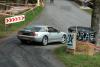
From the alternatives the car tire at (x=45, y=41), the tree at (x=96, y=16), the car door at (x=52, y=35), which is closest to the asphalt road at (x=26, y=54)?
the car tire at (x=45, y=41)

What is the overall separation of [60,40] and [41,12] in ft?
80.5

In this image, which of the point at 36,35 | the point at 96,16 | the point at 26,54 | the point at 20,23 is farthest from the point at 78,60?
the point at 20,23

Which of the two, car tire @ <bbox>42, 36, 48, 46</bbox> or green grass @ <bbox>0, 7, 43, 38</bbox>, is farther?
green grass @ <bbox>0, 7, 43, 38</bbox>

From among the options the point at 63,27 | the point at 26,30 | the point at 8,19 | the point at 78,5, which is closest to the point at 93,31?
the point at 26,30

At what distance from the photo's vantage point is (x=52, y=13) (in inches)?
2277

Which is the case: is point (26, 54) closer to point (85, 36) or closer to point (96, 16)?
point (85, 36)

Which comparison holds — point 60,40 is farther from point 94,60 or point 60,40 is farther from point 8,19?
point 94,60

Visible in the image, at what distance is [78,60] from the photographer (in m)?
22.8

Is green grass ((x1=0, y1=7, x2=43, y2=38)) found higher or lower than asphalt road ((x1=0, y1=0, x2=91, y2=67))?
higher

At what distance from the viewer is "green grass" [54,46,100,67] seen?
2160 centimetres

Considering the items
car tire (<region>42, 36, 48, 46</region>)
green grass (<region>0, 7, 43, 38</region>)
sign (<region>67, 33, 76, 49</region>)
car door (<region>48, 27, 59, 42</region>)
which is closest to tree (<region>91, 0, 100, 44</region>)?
sign (<region>67, 33, 76, 49</region>)

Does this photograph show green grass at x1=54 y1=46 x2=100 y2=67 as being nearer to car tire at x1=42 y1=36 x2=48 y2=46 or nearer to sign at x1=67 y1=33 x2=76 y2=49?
sign at x1=67 y1=33 x2=76 y2=49

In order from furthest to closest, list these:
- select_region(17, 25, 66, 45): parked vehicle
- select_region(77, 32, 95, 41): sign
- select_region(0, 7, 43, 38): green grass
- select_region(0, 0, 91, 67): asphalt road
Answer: select_region(0, 7, 43, 38): green grass < select_region(17, 25, 66, 45): parked vehicle < select_region(77, 32, 95, 41): sign < select_region(0, 0, 91, 67): asphalt road

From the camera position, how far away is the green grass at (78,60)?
2160 centimetres
